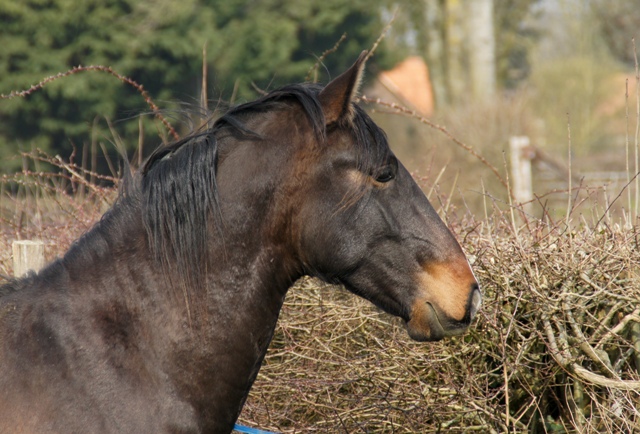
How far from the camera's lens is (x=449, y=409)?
3891 millimetres

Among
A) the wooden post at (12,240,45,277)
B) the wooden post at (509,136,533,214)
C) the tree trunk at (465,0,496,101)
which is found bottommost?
the wooden post at (509,136,533,214)

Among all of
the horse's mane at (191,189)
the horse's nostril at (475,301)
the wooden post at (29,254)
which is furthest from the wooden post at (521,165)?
the horse's mane at (191,189)

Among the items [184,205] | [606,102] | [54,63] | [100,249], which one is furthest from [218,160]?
[606,102]

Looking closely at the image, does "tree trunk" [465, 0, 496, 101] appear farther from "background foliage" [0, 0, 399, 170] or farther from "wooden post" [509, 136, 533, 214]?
"background foliage" [0, 0, 399, 170]

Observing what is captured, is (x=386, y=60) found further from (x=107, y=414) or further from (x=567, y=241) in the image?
(x=107, y=414)

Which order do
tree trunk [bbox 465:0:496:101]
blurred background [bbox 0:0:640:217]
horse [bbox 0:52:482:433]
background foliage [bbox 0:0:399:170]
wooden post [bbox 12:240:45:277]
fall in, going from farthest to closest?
background foliage [bbox 0:0:399:170], tree trunk [bbox 465:0:496:101], blurred background [bbox 0:0:640:217], wooden post [bbox 12:240:45:277], horse [bbox 0:52:482:433]

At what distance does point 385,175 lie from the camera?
254 cm

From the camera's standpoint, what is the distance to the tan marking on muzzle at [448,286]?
2494 mm

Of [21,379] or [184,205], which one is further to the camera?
[184,205]

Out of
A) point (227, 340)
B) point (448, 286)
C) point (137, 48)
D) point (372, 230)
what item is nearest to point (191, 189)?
point (227, 340)

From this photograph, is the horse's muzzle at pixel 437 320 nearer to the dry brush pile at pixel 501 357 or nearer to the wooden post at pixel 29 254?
the dry brush pile at pixel 501 357

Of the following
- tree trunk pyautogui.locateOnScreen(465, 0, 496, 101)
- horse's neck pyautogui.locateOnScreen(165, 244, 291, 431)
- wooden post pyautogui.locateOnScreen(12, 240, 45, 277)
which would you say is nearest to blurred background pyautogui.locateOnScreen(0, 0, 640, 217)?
tree trunk pyautogui.locateOnScreen(465, 0, 496, 101)

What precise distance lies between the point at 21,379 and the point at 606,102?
30.9m

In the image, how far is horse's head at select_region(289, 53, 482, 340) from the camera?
2.50m
